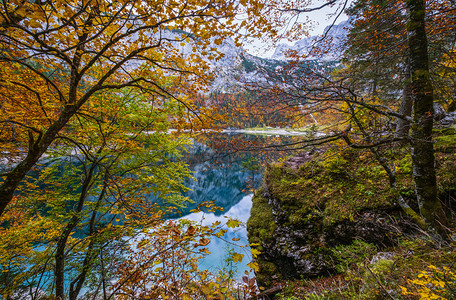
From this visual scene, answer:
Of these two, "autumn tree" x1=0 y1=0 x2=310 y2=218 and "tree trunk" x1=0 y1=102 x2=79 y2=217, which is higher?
"autumn tree" x1=0 y1=0 x2=310 y2=218

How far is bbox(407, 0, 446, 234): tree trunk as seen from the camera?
7.24ft

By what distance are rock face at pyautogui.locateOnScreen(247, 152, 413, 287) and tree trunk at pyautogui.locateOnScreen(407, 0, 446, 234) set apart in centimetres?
Answer: 87

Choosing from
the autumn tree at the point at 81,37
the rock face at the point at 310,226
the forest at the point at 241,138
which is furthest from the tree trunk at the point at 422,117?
the autumn tree at the point at 81,37

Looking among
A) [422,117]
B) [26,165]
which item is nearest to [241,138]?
[422,117]

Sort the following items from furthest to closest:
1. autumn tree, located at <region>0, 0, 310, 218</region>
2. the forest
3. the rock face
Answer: the rock face < the forest < autumn tree, located at <region>0, 0, 310, 218</region>

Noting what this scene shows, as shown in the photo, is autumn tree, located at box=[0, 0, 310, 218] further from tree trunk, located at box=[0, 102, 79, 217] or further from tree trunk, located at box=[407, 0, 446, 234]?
tree trunk, located at box=[407, 0, 446, 234]

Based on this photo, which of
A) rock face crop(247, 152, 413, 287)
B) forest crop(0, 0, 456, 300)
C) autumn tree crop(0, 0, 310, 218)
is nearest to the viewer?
autumn tree crop(0, 0, 310, 218)

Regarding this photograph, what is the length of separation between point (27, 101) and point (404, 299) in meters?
6.80

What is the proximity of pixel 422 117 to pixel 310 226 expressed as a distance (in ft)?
Answer: 12.1

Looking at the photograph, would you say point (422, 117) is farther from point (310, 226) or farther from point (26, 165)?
point (26, 165)

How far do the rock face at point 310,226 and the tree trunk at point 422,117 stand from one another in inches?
34.1

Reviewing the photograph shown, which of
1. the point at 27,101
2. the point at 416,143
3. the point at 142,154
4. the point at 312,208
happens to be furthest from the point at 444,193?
the point at 27,101

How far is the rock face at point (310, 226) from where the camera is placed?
147 inches

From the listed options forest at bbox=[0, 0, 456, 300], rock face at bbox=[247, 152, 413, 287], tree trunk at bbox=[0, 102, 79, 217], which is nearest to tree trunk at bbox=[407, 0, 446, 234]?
forest at bbox=[0, 0, 456, 300]
